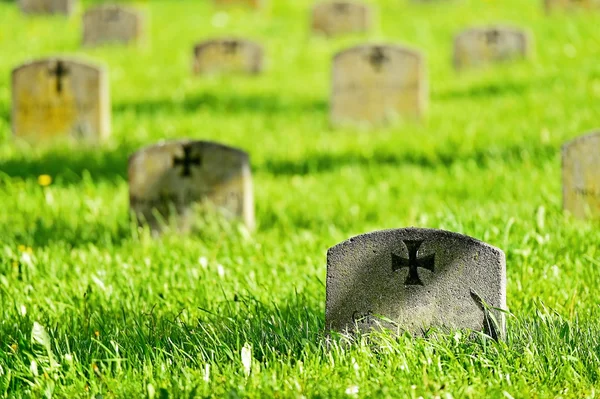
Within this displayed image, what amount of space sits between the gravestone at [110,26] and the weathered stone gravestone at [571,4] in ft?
19.3

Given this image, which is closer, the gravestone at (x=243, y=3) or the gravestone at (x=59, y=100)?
the gravestone at (x=59, y=100)

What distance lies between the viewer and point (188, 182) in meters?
5.60

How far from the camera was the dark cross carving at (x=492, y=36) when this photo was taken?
458 inches

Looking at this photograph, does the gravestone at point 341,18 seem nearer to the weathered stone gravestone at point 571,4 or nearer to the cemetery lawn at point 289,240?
the cemetery lawn at point 289,240

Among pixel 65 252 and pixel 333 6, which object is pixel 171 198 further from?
pixel 333 6

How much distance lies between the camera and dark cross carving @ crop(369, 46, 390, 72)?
8.73 metres

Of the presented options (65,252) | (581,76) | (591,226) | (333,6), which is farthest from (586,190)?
(333,6)

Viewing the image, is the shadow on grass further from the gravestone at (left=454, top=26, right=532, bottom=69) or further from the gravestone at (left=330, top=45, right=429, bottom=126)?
the gravestone at (left=454, top=26, right=532, bottom=69)

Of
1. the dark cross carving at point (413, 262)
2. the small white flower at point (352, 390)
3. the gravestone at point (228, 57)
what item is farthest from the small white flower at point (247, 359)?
the gravestone at point (228, 57)

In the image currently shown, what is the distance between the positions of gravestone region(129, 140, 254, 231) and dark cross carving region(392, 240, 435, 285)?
2451 mm

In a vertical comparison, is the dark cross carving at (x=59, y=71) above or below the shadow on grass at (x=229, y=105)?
above

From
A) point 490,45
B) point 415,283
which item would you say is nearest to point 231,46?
point 490,45

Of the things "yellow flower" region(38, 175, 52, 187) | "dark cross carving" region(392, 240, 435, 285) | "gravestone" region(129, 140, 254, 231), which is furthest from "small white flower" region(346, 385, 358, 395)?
"yellow flower" region(38, 175, 52, 187)

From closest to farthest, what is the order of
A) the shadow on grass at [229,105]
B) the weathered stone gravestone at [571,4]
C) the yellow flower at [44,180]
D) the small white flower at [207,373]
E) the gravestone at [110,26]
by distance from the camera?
the small white flower at [207,373] < the yellow flower at [44,180] < the shadow on grass at [229,105] < the gravestone at [110,26] < the weathered stone gravestone at [571,4]
